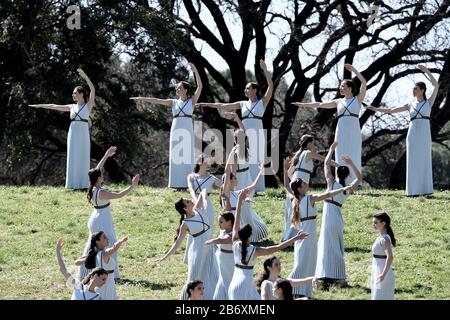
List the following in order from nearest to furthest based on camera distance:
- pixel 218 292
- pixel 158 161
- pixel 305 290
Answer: pixel 218 292 → pixel 305 290 → pixel 158 161

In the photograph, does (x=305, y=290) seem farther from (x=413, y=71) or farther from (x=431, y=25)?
(x=413, y=71)

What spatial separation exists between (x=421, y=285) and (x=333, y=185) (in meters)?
2.00

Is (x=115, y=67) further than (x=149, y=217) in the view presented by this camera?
Yes

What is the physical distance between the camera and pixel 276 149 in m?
34.1

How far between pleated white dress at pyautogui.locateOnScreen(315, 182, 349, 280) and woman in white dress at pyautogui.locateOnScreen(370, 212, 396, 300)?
1.63 metres

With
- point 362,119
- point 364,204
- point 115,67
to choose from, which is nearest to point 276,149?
point 362,119

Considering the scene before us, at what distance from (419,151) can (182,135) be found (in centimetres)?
464

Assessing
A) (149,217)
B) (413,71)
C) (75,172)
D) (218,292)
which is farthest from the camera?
(413,71)

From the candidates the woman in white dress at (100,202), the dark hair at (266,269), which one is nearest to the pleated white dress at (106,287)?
the woman in white dress at (100,202)

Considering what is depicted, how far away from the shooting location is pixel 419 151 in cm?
2175

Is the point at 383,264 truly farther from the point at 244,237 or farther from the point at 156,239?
the point at 156,239

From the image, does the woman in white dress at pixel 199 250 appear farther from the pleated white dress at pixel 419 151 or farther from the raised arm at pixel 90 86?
the pleated white dress at pixel 419 151

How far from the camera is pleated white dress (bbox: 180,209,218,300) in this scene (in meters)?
15.1

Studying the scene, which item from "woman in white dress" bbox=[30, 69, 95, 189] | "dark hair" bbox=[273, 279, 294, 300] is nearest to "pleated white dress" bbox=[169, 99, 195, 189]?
"woman in white dress" bbox=[30, 69, 95, 189]
